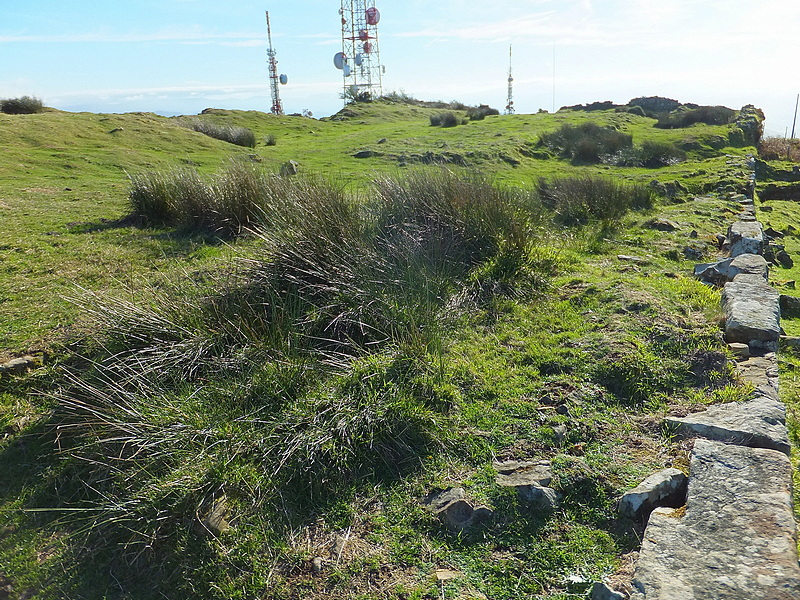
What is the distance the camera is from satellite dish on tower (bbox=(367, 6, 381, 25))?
4247 centimetres

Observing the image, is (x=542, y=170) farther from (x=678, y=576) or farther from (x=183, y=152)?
(x=678, y=576)

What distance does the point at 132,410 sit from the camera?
3.19 m

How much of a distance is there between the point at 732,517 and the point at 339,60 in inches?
1907

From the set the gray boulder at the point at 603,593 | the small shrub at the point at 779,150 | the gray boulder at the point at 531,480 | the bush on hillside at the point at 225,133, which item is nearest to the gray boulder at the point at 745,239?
the gray boulder at the point at 531,480

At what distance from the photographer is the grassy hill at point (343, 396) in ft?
8.54

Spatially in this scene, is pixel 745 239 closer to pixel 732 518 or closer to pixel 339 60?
pixel 732 518

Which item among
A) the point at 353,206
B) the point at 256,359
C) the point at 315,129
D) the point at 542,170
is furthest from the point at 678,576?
the point at 315,129

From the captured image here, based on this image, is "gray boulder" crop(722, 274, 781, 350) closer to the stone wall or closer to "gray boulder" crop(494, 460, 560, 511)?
the stone wall

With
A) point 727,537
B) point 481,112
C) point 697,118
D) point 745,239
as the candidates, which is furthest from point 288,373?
point 481,112

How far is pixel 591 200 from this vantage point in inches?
361

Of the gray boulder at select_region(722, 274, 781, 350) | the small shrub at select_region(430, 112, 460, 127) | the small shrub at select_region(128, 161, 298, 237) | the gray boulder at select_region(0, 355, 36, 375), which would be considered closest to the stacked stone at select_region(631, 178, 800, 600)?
the gray boulder at select_region(722, 274, 781, 350)

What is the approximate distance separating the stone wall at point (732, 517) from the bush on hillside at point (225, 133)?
17977 mm

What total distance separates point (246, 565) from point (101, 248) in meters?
5.50

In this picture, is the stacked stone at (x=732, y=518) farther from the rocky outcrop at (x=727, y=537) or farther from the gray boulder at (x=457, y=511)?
the gray boulder at (x=457, y=511)
